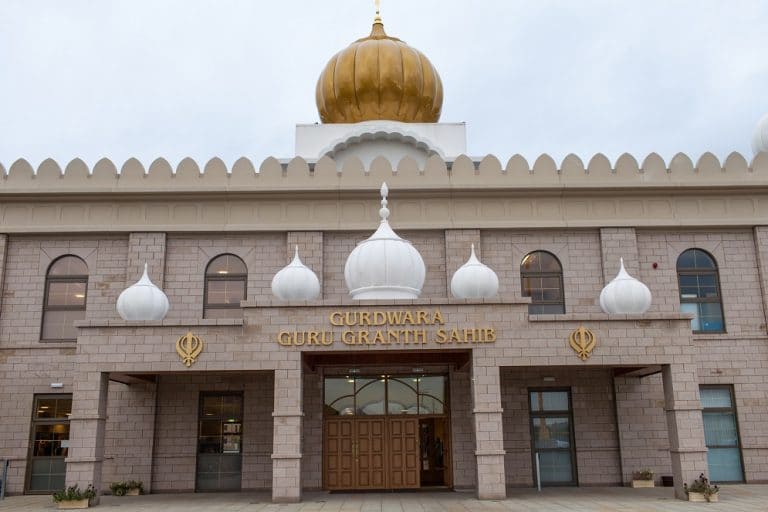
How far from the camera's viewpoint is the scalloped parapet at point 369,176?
20406mm

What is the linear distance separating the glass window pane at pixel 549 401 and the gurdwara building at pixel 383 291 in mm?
53

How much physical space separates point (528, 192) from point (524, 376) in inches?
200

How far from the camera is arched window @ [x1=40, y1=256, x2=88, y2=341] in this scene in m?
20.2

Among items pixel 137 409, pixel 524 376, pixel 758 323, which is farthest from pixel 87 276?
pixel 758 323

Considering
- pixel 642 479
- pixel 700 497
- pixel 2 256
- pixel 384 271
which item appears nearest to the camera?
pixel 700 497

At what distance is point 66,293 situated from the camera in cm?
2042

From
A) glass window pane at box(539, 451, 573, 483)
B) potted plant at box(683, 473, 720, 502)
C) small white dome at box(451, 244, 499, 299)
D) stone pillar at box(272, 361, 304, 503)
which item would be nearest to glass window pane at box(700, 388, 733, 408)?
glass window pane at box(539, 451, 573, 483)

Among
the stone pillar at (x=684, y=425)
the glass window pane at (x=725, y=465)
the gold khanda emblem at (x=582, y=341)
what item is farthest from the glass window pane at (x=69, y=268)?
the glass window pane at (x=725, y=465)

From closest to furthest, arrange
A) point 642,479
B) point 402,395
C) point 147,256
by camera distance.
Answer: point 642,479
point 402,395
point 147,256

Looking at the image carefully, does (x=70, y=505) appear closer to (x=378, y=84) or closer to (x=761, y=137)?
(x=378, y=84)

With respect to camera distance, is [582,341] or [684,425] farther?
[582,341]

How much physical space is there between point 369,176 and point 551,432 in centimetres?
848

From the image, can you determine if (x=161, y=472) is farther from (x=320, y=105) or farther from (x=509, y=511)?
(x=320, y=105)

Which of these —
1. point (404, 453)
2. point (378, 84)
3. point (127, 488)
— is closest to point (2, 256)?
point (127, 488)
